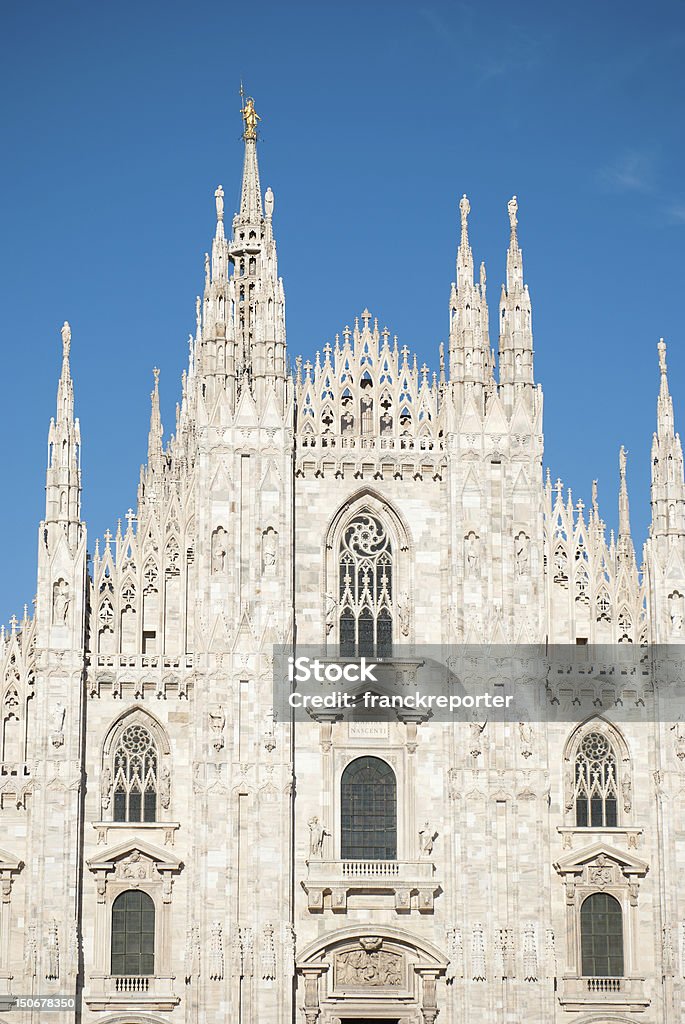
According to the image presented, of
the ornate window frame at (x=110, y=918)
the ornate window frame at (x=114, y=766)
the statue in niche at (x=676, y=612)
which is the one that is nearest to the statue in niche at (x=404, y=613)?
the ornate window frame at (x=114, y=766)

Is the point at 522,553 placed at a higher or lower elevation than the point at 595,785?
higher

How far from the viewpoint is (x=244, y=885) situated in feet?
143

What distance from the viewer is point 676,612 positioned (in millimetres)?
46062

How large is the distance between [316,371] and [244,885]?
42.3 ft

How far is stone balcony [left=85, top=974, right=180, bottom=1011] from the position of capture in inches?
1704

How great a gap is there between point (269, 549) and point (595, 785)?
9.86 metres

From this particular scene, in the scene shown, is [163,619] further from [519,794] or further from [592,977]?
[592,977]

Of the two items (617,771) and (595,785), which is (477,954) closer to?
(595,785)

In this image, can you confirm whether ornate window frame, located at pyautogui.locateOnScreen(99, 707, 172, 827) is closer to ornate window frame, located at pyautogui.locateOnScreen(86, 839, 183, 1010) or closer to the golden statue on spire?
ornate window frame, located at pyautogui.locateOnScreen(86, 839, 183, 1010)

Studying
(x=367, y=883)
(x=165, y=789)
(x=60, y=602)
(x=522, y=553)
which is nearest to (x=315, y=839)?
(x=367, y=883)

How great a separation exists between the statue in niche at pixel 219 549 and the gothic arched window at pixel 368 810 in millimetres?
5763

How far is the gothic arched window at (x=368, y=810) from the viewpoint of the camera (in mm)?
44812

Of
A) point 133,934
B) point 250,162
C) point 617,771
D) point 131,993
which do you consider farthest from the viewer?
point 250,162

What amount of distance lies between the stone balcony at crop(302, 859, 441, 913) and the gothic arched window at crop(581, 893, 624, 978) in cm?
383
